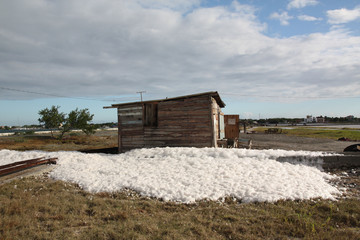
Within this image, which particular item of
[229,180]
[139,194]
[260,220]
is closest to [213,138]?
[229,180]

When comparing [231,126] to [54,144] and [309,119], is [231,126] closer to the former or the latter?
[54,144]

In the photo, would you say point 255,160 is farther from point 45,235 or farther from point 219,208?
point 45,235

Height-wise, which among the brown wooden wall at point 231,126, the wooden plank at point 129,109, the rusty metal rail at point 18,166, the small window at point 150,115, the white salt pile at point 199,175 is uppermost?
the wooden plank at point 129,109

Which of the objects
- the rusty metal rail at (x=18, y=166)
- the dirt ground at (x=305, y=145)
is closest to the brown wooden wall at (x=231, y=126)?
the dirt ground at (x=305, y=145)

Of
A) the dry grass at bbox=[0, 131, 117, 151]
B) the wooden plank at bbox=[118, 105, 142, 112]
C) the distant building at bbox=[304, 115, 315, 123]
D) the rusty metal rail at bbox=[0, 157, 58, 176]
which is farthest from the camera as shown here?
the distant building at bbox=[304, 115, 315, 123]

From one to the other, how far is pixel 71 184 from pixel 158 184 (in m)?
3.58

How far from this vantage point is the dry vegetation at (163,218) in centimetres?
507

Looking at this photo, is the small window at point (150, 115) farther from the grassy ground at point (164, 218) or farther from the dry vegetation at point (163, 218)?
the grassy ground at point (164, 218)

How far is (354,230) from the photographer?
17.4 feet

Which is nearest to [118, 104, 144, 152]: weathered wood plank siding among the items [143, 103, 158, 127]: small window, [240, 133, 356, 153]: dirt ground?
[143, 103, 158, 127]: small window

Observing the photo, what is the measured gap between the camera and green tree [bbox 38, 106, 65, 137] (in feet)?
A: 110

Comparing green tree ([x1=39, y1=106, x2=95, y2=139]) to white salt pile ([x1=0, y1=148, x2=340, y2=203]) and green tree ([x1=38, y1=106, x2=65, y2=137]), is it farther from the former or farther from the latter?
white salt pile ([x1=0, y1=148, x2=340, y2=203])

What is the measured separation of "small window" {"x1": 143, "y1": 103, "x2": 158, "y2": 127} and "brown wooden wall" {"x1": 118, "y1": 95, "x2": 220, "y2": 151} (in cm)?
19

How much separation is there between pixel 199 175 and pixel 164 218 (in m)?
4.03
